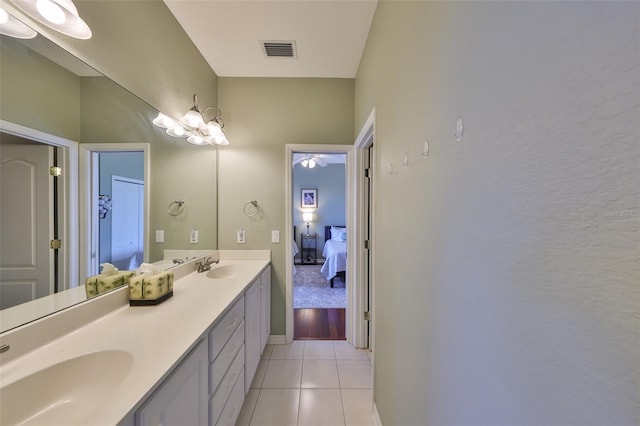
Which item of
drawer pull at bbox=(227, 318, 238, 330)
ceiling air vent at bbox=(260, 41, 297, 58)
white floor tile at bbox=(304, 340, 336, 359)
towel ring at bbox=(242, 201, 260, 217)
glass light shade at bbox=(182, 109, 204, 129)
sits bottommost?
white floor tile at bbox=(304, 340, 336, 359)

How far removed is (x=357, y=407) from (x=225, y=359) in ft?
3.45

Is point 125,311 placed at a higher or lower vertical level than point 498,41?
lower

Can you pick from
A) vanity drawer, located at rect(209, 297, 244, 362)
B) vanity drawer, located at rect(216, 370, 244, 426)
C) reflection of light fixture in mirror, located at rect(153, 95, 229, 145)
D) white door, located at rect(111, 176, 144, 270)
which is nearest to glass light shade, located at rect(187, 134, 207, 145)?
reflection of light fixture in mirror, located at rect(153, 95, 229, 145)

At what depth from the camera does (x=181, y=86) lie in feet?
6.00

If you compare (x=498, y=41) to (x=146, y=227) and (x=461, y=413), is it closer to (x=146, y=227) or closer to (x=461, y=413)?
(x=461, y=413)

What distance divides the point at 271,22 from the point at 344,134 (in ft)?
3.61

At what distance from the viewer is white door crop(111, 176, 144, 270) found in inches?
51.2

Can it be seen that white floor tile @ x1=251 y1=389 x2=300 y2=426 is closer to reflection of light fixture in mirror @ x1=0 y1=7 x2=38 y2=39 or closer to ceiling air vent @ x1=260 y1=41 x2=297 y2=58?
reflection of light fixture in mirror @ x1=0 y1=7 x2=38 y2=39

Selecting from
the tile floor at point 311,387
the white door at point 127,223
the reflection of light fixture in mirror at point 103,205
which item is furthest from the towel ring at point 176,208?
the tile floor at point 311,387

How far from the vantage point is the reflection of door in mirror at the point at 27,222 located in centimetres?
81

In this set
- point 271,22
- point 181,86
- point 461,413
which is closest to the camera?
point 461,413

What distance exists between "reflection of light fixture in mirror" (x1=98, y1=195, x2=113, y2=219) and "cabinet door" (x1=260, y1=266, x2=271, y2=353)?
117 centimetres

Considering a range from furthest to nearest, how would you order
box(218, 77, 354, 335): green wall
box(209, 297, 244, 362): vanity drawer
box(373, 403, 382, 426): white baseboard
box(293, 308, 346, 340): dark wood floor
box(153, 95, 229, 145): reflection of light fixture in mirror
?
box(293, 308, 346, 340): dark wood floor < box(218, 77, 354, 335): green wall < box(153, 95, 229, 145): reflection of light fixture in mirror < box(373, 403, 382, 426): white baseboard < box(209, 297, 244, 362): vanity drawer

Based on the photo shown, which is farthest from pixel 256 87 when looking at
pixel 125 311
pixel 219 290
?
pixel 125 311
